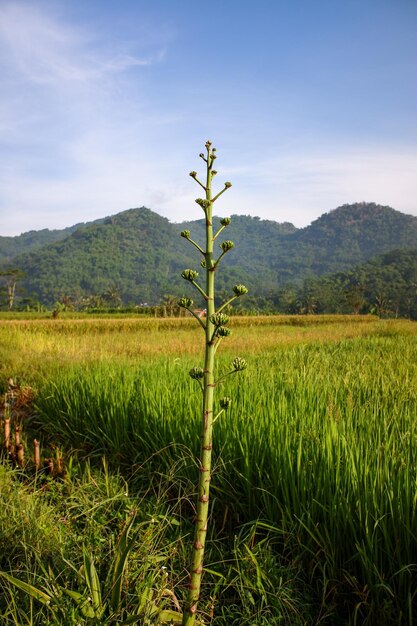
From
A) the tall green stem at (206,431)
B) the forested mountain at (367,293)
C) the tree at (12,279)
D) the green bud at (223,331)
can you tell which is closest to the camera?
the green bud at (223,331)

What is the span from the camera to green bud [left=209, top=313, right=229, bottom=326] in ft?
4.33

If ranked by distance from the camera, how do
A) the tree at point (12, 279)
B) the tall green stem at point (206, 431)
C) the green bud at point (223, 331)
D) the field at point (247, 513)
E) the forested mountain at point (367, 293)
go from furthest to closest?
the forested mountain at point (367, 293) → the tree at point (12, 279) → the field at point (247, 513) → the tall green stem at point (206, 431) → the green bud at point (223, 331)

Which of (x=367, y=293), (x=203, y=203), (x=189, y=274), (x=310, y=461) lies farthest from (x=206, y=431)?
(x=367, y=293)

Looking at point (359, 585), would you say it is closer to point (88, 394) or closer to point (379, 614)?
point (379, 614)

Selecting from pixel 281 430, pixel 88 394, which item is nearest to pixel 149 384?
pixel 88 394

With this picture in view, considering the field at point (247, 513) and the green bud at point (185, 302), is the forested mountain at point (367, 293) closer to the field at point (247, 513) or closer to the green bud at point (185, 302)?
the field at point (247, 513)

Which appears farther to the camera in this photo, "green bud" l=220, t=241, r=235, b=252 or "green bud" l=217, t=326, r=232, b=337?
"green bud" l=220, t=241, r=235, b=252

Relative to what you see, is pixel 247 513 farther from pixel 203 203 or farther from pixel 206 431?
pixel 203 203

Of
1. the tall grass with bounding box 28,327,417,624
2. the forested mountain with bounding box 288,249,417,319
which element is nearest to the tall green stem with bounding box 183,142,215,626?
the tall grass with bounding box 28,327,417,624

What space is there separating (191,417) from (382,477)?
168 cm

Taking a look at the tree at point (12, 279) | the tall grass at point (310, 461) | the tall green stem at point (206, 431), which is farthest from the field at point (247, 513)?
the tree at point (12, 279)

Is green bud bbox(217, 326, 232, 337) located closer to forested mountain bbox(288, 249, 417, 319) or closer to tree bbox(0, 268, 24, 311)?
tree bbox(0, 268, 24, 311)

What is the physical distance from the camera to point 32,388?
21.0ft

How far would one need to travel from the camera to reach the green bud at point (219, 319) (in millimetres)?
→ 1320
